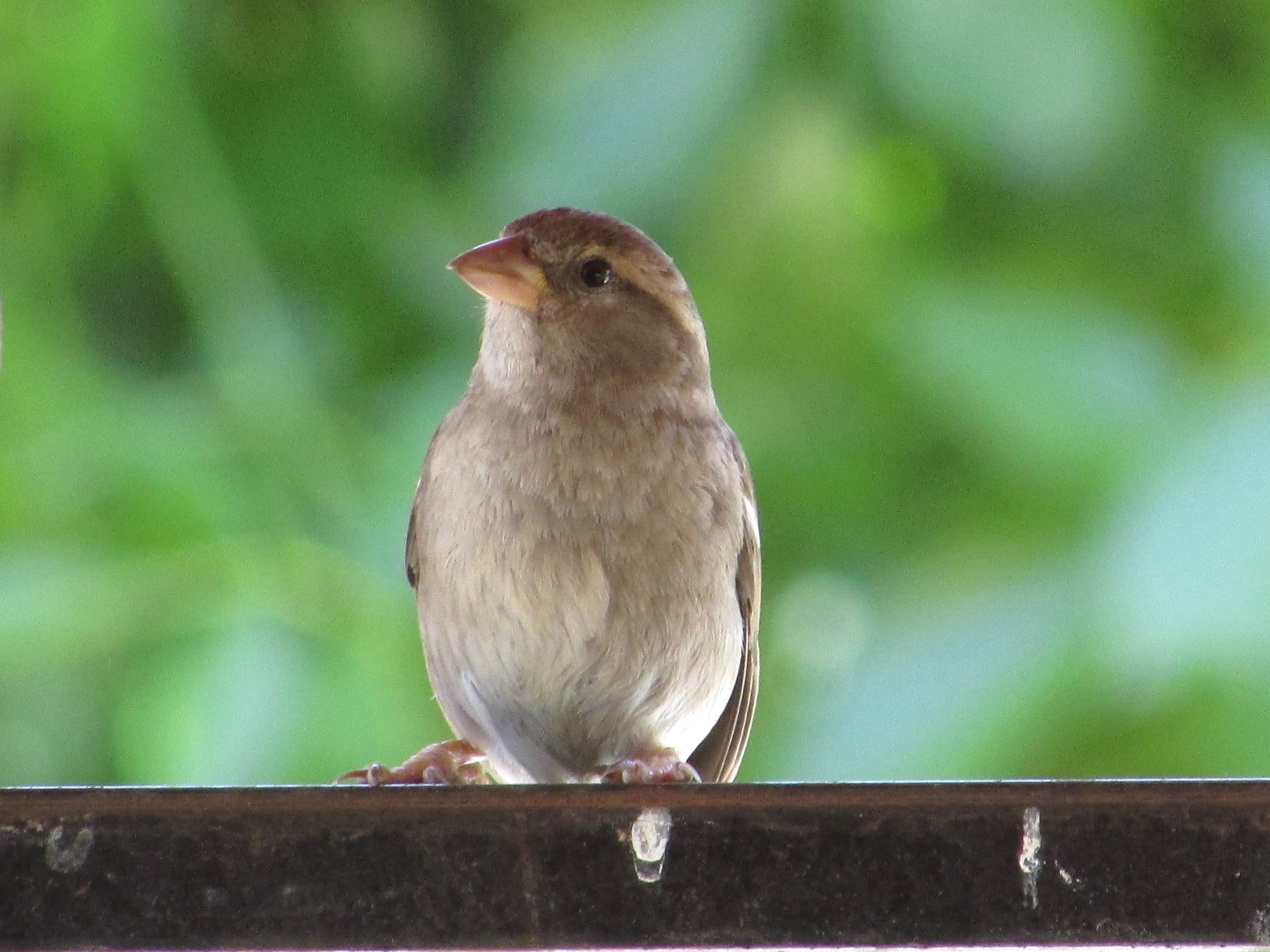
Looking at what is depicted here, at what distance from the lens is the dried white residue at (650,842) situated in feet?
4.08

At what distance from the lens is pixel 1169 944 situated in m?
1.21

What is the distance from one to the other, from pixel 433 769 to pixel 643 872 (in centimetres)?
93

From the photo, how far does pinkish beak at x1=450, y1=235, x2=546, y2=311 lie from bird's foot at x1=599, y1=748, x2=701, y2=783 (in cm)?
56

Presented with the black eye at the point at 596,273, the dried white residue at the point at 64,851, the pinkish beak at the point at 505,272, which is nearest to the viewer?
the dried white residue at the point at 64,851

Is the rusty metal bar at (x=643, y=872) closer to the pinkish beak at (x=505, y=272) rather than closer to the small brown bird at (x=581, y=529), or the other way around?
the small brown bird at (x=581, y=529)

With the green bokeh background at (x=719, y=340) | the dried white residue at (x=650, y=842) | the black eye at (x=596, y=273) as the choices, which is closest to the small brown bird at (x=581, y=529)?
the black eye at (x=596, y=273)

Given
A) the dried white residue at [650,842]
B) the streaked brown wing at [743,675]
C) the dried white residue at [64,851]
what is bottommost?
the dried white residue at [64,851]

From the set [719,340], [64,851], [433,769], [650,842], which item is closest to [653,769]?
[433,769]

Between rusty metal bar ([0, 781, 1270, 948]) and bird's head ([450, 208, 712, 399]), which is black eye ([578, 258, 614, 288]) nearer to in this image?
bird's head ([450, 208, 712, 399])

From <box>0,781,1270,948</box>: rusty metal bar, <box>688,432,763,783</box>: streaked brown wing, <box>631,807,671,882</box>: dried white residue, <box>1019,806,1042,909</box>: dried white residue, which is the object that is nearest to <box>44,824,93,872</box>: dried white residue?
<box>0,781,1270,948</box>: rusty metal bar

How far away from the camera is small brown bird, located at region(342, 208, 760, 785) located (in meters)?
2.00

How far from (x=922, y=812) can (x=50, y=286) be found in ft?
5.16

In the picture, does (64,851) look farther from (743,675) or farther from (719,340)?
(719,340)

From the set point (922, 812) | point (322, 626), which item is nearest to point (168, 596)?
point (322, 626)
